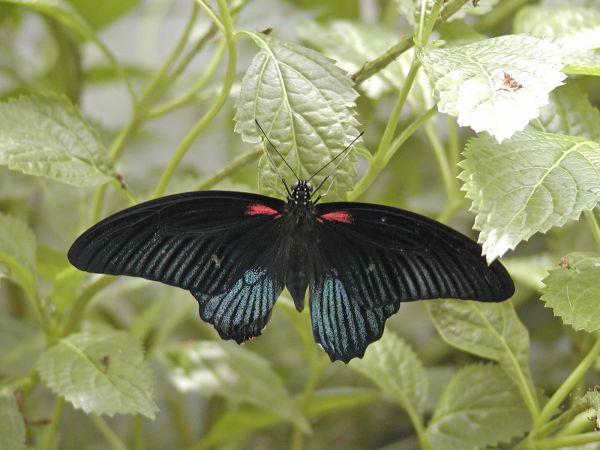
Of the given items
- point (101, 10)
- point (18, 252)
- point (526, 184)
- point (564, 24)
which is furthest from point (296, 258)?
point (101, 10)

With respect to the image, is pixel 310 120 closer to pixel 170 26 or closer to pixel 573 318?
pixel 573 318

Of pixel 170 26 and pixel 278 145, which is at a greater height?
pixel 170 26

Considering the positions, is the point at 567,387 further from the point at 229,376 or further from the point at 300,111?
the point at 229,376

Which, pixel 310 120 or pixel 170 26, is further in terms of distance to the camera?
pixel 170 26

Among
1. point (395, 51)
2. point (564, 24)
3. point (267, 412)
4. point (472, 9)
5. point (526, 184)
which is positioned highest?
point (564, 24)

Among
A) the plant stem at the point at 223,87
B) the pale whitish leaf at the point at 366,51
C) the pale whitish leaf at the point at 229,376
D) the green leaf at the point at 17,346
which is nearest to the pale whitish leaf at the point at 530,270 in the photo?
the pale whitish leaf at the point at 366,51

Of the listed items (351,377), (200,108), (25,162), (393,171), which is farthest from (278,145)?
(200,108)
